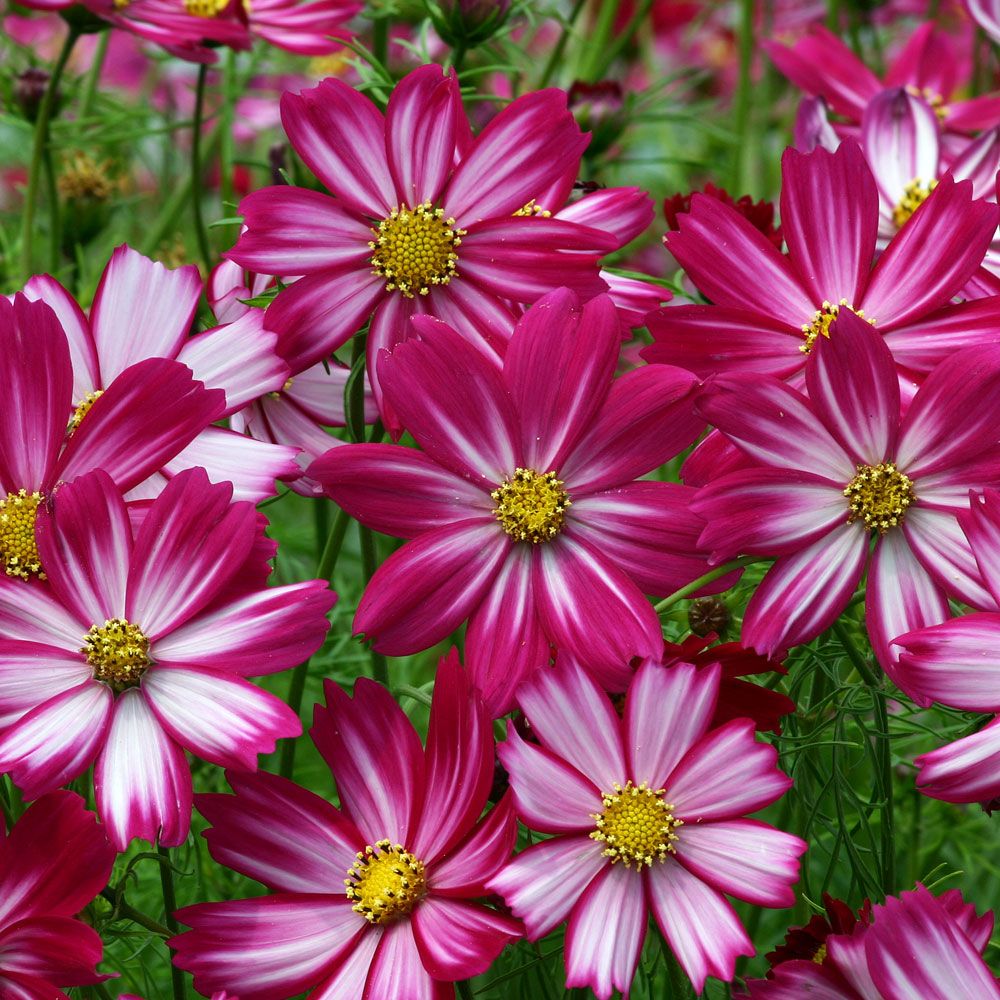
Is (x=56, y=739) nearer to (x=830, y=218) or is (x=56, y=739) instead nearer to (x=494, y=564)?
(x=494, y=564)

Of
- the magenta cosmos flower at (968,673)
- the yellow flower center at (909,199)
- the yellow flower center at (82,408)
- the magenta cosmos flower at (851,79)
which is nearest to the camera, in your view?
the magenta cosmos flower at (968,673)

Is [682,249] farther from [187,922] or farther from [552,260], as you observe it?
[187,922]

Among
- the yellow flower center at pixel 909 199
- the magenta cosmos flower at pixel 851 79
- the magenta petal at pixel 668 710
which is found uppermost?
the magenta cosmos flower at pixel 851 79

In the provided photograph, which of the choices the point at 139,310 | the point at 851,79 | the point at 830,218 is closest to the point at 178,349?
the point at 139,310

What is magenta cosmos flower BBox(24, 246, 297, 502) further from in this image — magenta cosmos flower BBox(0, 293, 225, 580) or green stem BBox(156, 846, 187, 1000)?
green stem BBox(156, 846, 187, 1000)

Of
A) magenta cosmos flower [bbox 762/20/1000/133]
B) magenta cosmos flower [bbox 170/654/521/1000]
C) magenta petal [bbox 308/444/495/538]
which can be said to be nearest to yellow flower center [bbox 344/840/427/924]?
magenta cosmos flower [bbox 170/654/521/1000]

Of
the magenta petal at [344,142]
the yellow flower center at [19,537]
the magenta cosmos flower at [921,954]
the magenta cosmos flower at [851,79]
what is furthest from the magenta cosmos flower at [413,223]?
the magenta cosmos flower at [851,79]

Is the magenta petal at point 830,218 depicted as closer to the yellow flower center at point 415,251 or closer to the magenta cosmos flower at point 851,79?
the yellow flower center at point 415,251
